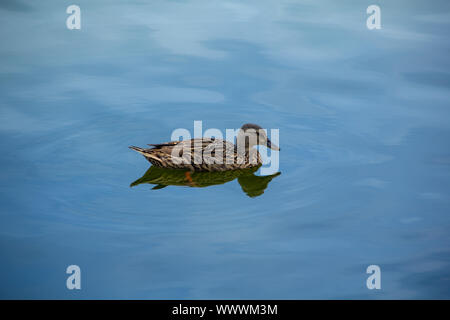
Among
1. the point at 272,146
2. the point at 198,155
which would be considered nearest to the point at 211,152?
the point at 198,155

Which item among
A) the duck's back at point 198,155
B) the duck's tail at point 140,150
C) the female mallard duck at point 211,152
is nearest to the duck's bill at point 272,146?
the female mallard duck at point 211,152

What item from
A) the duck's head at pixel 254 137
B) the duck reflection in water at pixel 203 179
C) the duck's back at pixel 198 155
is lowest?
the duck reflection in water at pixel 203 179

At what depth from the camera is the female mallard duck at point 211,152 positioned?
8.95 metres

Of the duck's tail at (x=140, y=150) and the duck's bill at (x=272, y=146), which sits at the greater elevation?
the duck's bill at (x=272, y=146)

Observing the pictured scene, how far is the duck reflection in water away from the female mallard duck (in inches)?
3.3

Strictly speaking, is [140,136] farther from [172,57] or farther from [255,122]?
[172,57]

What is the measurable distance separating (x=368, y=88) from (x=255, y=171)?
3205 millimetres

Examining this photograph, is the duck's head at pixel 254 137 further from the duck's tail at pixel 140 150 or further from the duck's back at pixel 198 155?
the duck's tail at pixel 140 150

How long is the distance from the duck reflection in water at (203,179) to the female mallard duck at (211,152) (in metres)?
0.08

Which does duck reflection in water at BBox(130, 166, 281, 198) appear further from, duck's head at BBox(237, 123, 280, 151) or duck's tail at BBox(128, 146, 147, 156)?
duck's head at BBox(237, 123, 280, 151)

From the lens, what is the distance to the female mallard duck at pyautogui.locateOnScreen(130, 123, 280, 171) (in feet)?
29.4

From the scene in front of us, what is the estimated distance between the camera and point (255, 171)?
9.32 metres

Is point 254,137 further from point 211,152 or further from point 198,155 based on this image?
point 198,155

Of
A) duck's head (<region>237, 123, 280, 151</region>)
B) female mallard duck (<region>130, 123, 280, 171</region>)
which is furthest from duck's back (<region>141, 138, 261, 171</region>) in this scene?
duck's head (<region>237, 123, 280, 151</region>)
